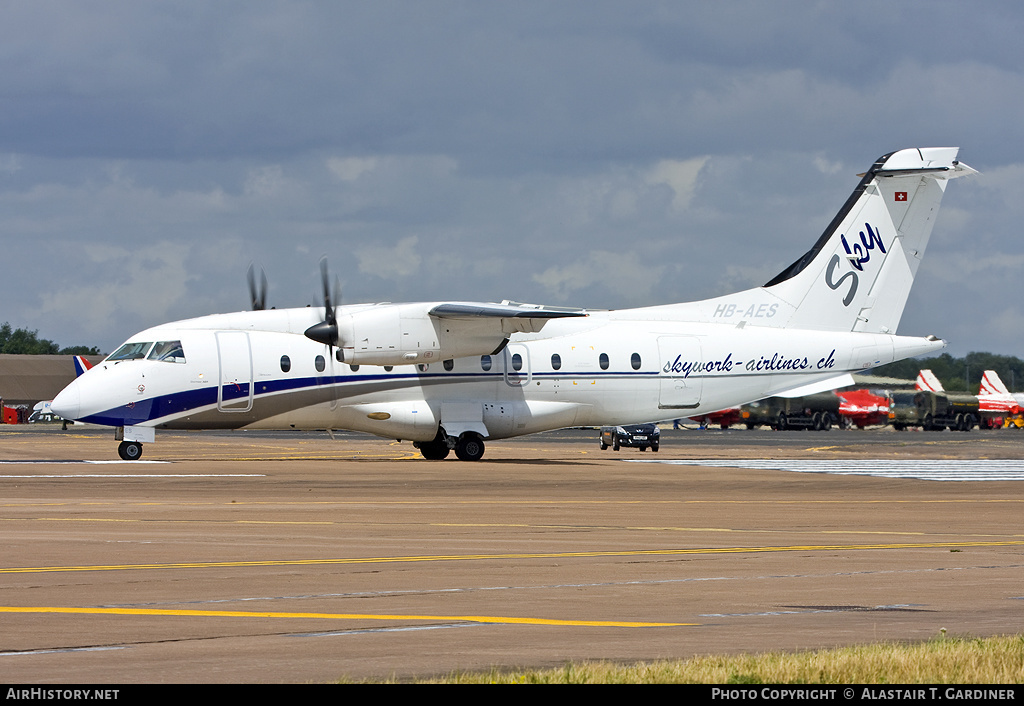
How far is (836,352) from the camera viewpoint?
45031 millimetres

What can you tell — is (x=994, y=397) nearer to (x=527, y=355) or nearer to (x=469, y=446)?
(x=527, y=355)

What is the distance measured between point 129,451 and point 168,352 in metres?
3.38

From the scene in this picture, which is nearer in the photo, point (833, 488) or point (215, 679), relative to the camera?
point (215, 679)

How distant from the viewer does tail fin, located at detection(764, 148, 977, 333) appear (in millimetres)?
46125

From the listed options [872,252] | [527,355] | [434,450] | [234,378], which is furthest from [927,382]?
[234,378]

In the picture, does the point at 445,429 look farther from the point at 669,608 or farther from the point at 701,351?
the point at 669,608

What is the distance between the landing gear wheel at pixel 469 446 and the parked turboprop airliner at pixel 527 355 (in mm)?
58

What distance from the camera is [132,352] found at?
39844 mm

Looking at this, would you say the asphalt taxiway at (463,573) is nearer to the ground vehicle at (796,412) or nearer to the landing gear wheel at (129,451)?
the landing gear wheel at (129,451)

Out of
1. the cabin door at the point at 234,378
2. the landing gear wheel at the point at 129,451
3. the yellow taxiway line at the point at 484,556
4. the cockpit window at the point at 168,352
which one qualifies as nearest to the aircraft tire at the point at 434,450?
the cabin door at the point at 234,378

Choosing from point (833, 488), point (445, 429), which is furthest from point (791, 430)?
point (833, 488)

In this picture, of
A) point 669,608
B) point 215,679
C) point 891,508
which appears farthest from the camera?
point 891,508
